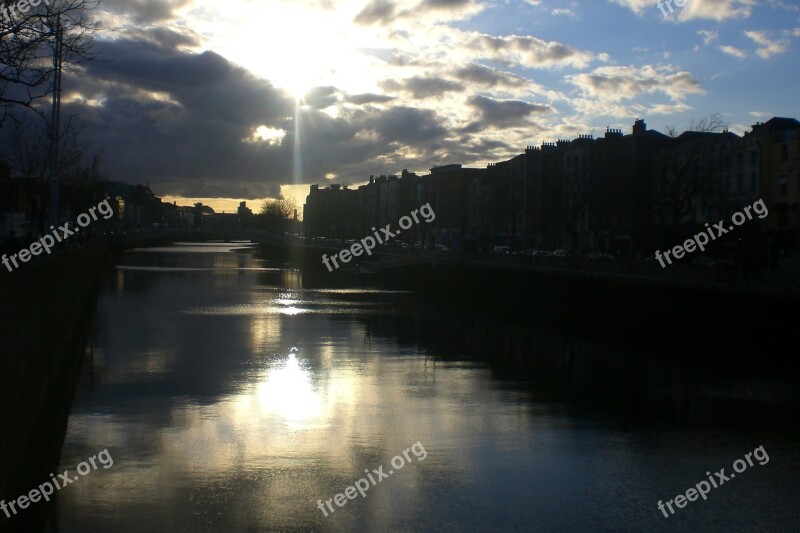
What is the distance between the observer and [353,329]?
36188 mm

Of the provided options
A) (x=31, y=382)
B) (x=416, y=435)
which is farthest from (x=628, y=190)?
(x=31, y=382)

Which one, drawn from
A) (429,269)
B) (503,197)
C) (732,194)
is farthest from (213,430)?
(503,197)

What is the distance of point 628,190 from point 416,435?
44872 millimetres

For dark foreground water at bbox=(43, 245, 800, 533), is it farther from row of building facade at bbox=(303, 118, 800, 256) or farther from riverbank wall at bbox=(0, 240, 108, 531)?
row of building facade at bbox=(303, 118, 800, 256)

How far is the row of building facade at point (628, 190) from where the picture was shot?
54594mm

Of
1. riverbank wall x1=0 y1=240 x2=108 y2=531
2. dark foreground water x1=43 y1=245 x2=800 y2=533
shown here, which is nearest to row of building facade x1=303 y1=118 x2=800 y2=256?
dark foreground water x1=43 y1=245 x2=800 y2=533

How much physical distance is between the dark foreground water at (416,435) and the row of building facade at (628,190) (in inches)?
960

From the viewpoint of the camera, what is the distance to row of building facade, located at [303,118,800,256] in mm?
54594

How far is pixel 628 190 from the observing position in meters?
58.5

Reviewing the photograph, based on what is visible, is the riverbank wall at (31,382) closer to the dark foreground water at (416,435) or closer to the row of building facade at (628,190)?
the dark foreground water at (416,435)

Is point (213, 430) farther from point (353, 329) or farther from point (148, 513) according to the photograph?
point (353, 329)

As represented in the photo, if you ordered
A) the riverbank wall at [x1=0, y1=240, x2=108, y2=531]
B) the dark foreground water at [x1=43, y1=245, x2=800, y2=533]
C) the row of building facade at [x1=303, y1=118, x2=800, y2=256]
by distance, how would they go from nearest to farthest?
the riverbank wall at [x1=0, y1=240, x2=108, y2=531], the dark foreground water at [x1=43, y1=245, x2=800, y2=533], the row of building facade at [x1=303, y1=118, x2=800, y2=256]

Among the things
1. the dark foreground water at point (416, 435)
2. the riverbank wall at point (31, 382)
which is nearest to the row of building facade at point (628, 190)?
the dark foreground water at point (416, 435)

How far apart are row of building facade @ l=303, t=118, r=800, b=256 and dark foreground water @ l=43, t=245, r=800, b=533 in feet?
80.0
